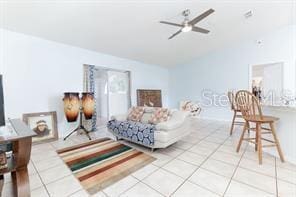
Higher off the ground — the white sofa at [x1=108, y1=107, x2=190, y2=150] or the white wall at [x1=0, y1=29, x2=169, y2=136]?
the white wall at [x1=0, y1=29, x2=169, y2=136]

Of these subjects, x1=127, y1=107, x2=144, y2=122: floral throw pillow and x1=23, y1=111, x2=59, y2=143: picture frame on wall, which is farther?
x1=127, y1=107, x2=144, y2=122: floral throw pillow

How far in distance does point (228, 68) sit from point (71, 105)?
5264mm

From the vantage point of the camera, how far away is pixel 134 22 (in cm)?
324

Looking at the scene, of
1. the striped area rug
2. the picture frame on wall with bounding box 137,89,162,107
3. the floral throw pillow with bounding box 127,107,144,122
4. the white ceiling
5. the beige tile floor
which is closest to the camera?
the beige tile floor

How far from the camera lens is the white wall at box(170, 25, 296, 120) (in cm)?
454

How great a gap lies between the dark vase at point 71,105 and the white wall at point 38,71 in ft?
1.62

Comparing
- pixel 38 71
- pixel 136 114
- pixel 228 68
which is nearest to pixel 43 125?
pixel 38 71

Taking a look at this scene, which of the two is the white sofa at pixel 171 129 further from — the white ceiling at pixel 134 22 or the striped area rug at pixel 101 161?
the white ceiling at pixel 134 22

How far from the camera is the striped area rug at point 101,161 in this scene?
6.48ft

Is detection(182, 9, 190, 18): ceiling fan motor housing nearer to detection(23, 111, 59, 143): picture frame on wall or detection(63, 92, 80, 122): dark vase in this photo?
detection(63, 92, 80, 122): dark vase

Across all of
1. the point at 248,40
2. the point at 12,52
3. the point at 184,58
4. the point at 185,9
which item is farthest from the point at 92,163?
the point at 248,40

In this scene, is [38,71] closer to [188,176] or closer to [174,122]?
[174,122]

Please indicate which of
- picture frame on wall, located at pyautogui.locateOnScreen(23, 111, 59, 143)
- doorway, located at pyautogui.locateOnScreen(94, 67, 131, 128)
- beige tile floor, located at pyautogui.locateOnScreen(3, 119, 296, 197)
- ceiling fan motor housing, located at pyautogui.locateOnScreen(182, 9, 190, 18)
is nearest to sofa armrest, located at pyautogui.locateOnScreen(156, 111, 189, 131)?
beige tile floor, located at pyautogui.locateOnScreen(3, 119, 296, 197)

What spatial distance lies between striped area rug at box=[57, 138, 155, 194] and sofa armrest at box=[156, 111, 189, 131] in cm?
55
